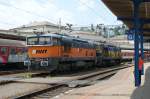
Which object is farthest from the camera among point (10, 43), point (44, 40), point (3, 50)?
point (10, 43)

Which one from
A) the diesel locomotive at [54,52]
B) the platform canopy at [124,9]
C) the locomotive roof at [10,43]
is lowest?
the diesel locomotive at [54,52]

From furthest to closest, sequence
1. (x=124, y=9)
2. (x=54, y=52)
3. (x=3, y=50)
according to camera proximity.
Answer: (x=3, y=50)
(x=54, y=52)
(x=124, y=9)

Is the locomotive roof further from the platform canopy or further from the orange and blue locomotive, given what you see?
the platform canopy

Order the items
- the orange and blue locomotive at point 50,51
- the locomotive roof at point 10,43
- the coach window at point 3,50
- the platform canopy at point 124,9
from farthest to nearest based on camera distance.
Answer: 1. the coach window at point 3,50
2. the locomotive roof at point 10,43
3. the orange and blue locomotive at point 50,51
4. the platform canopy at point 124,9

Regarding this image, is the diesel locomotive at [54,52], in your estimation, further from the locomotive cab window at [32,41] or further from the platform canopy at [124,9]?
the platform canopy at [124,9]

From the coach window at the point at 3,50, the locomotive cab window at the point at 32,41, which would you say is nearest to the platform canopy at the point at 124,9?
the locomotive cab window at the point at 32,41

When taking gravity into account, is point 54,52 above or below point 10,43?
below

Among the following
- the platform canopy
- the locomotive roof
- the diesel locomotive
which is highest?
the platform canopy

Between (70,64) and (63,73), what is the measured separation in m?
1.33

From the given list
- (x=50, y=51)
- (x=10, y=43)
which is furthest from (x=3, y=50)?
(x=50, y=51)

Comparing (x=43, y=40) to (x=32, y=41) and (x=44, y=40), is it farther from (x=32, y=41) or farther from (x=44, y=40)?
(x=32, y=41)

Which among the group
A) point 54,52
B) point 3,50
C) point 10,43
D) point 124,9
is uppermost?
point 124,9

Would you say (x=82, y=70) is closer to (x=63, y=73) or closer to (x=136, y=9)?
(x=63, y=73)

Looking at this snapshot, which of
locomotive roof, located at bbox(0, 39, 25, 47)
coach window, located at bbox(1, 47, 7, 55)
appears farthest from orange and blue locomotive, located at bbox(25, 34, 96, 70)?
coach window, located at bbox(1, 47, 7, 55)
